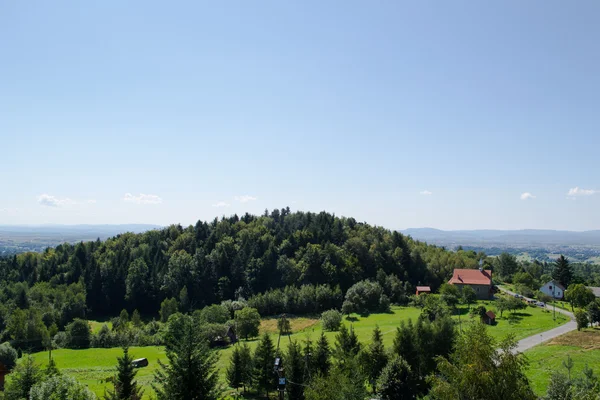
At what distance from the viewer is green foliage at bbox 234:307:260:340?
65188 mm

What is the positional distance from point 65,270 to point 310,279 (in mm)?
70659

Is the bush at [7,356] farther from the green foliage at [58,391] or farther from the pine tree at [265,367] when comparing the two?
the green foliage at [58,391]

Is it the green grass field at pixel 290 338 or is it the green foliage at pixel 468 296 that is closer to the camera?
the green grass field at pixel 290 338

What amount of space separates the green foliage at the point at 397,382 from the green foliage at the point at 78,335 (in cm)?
6069

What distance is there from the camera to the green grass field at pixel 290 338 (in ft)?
155

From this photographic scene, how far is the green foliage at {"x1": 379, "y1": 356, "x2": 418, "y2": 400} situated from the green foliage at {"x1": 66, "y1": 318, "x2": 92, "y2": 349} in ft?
199

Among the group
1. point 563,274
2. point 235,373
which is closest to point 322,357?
point 235,373

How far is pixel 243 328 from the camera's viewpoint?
6512 centimetres

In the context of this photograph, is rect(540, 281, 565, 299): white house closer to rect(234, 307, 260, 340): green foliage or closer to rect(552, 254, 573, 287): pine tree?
rect(552, 254, 573, 287): pine tree

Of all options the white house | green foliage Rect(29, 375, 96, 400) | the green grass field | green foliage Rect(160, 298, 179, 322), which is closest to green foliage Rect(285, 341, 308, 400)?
the green grass field

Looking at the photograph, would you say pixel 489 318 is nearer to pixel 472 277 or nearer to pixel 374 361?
pixel 472 277

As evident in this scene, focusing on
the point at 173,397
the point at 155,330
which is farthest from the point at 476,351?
the point at 155,330

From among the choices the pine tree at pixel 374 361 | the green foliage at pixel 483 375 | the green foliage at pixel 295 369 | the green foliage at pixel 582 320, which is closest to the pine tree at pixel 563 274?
the green foliage at pixel 582 320

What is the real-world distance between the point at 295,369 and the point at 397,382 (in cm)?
839
